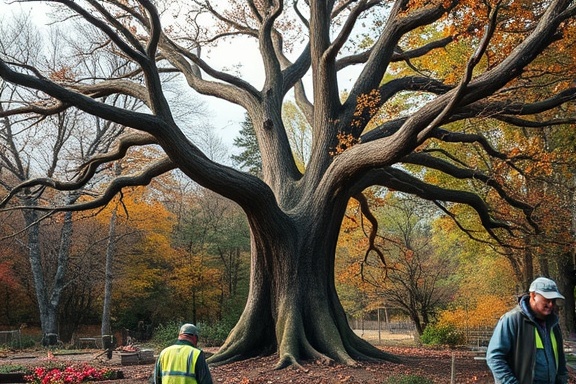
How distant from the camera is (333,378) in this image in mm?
10070

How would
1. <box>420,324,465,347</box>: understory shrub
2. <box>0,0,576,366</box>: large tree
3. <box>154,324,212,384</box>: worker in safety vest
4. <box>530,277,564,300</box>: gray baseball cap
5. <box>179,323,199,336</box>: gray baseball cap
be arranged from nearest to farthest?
1. <box>530,277,564,300</box>: gray baseball cap
2. <box>154,324,212,384</box>: worker in safety vest
3. <box>179,323,199,336</box>: gray baseball cap
4. <box>0,0,576,366</box>: large tree
5. <box>420,324,465,347</box>: understory shrub

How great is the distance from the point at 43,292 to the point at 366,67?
852 inches

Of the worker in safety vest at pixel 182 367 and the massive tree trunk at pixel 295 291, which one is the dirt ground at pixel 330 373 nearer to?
the massive tree trunk at pixel 295 291

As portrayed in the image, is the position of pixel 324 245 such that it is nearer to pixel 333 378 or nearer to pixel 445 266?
pixel 333 378

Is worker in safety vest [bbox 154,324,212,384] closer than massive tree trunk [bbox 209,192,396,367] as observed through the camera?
Yes

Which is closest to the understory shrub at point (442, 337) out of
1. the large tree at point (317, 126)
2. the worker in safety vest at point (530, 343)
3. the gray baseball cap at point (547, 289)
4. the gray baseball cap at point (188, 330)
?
the large tree at point (317, 126)

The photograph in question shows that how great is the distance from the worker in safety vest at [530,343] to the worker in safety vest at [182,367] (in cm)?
233

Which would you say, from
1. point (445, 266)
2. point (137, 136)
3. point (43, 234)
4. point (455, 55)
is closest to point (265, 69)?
point (137, 136)

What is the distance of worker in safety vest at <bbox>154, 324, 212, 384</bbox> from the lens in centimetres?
499

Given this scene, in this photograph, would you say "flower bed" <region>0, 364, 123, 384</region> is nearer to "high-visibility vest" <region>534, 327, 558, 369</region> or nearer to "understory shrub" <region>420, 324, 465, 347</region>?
"high-visibility vest" <region>534, 327, 558, 369</region>

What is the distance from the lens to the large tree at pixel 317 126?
9.98m

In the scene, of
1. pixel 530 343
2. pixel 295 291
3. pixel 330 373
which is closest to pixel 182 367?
pixel 530 343

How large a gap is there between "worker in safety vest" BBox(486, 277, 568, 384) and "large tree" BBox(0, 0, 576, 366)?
17.1ft

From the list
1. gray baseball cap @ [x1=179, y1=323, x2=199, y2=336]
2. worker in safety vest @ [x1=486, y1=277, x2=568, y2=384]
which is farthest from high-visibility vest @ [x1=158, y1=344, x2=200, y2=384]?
worker in safety vest @ [x1=486, y1=277, x2=568, y2=384]
